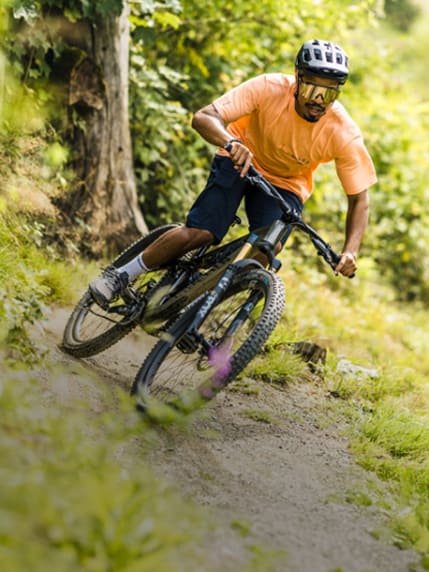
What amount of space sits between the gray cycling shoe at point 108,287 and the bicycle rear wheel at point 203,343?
3.02ft

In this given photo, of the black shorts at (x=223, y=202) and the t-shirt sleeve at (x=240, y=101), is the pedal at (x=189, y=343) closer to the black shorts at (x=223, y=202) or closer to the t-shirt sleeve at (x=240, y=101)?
the black shorts at (x=223, y=202)

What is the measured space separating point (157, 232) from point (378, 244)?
6439mm

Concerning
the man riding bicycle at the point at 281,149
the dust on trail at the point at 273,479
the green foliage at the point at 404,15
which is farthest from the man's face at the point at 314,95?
the green foliage at the point at 404,15

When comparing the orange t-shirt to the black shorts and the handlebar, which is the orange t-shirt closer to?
the black shorts

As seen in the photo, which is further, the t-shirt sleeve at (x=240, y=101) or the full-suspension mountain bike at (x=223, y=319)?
the t-shirt sleeve at (x=240, y=101)

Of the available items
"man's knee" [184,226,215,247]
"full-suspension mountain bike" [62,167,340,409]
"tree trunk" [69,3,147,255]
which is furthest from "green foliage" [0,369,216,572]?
"tree trunk" [69,3,147,255]

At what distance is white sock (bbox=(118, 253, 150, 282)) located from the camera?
4992mm

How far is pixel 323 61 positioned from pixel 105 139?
117 inches

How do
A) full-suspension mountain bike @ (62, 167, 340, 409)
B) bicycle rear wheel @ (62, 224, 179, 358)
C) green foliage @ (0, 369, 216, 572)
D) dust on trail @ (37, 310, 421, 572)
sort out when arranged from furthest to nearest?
1. bicycle rear wheel @ (62, 224, 179, 358)
2. full-suspension mountain bike @ (62, 167, 340, 409)
3. dust on trail @ (37, 310, 421, 572)
4. green foliage @ (0, 369, 216, 572)

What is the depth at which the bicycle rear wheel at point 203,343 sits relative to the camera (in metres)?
3.94

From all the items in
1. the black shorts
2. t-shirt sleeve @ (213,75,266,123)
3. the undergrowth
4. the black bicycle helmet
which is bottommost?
the undergrowth

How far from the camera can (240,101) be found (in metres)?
4.51

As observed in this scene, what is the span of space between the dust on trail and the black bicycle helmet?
1985mm

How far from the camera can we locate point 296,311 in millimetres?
7535
